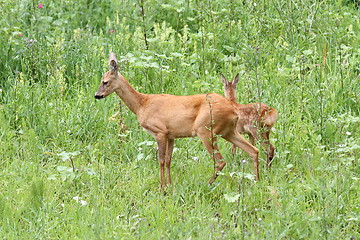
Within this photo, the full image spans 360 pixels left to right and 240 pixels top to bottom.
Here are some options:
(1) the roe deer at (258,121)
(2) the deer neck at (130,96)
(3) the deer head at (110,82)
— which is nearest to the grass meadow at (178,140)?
(1) the roe deer at (258,121)

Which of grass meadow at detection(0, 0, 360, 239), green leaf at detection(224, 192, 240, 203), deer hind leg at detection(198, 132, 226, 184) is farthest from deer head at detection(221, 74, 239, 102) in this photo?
green leaf at detection(224, 192, 240, 203)

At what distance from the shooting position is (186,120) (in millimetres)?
6828

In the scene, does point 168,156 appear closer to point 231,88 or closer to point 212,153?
point 212,153

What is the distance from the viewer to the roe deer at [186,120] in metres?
6.71

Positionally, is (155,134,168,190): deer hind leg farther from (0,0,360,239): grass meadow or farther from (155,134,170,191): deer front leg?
(0,0,360,239): grass meadow

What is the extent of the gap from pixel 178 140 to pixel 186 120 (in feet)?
3.10

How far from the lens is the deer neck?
283 inches

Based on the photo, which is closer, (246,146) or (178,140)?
(246,146)

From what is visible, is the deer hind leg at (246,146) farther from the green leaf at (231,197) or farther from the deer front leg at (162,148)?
the green leaf at (231,197)

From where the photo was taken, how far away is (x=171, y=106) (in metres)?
6.96

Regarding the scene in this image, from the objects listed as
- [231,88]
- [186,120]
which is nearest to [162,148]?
[186,120]

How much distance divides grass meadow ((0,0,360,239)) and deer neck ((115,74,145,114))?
0.41m

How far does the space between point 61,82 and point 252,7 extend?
3.16m

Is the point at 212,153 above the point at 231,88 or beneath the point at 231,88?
beneath
